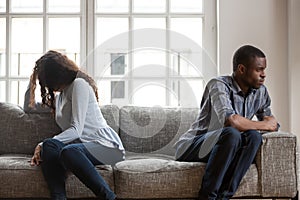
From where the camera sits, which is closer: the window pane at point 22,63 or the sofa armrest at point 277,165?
the sofa armrest at point 277,165

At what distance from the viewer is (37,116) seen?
3.69 m

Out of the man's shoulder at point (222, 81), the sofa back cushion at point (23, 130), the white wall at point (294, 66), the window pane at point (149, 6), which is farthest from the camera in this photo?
the window pane at point (149, 6)

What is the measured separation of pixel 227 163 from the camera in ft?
9.70

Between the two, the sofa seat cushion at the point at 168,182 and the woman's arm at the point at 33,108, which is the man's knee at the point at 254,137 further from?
the woman's arm at the point at 33,108

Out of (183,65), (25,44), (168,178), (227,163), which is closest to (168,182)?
(168,178)

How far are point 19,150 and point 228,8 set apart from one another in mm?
1940

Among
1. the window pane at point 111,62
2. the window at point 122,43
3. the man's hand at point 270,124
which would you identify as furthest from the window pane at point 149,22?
the man's hand at point 270,124

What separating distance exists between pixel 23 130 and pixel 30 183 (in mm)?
707

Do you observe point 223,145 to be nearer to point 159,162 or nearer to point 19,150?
point 159,162

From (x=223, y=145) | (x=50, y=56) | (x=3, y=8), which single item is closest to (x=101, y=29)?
(x=3, y=8)

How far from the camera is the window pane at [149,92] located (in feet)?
14.1

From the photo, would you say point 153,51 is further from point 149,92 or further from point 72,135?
point 72,135

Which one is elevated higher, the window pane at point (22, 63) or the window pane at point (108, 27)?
the window pane at point (108, 27)

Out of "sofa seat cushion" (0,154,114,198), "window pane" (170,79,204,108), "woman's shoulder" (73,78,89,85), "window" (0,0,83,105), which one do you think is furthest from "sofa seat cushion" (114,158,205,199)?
"window" (0,0,83,105)
